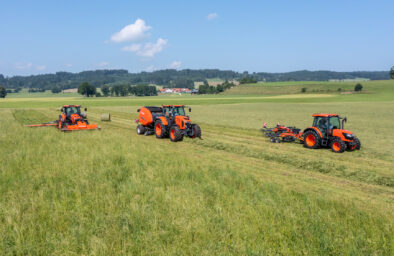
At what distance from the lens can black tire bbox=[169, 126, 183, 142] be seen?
52.3ft

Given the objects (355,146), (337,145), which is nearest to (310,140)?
(337,145)

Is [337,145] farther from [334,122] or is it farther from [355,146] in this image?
[334,122]

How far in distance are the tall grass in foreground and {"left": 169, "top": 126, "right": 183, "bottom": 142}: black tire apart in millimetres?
6240

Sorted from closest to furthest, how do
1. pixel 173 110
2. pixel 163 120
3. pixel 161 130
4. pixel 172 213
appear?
pixel 172 213, pixel 161 130, pixel 163 120, pixel 173 110

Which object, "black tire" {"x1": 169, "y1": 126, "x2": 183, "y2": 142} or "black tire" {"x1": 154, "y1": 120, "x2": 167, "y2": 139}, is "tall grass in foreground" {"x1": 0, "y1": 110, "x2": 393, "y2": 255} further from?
"black tire" {"x1": 154, "y1": 120, "x2": 167, "y2": 139}

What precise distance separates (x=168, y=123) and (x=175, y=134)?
4.44 ft

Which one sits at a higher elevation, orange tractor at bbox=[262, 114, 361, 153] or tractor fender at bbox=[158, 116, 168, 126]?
tractor fender at bbox=[158, 116, 168, 126]

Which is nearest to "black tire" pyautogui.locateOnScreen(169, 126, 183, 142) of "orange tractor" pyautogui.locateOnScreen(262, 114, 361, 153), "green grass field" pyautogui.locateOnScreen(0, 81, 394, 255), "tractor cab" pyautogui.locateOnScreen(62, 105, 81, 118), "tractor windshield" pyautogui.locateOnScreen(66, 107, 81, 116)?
"green grass field" pyautogui.locateOnScreen(0, 81, 394, 255)

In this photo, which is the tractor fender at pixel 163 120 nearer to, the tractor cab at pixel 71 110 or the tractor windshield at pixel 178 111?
the tractor windshield at pixel 178 111

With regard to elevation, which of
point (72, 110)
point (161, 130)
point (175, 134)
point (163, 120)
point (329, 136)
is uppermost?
point (72, 110)

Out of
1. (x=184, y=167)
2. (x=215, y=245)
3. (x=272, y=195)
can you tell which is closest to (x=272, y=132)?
A: (x=184, y=167)

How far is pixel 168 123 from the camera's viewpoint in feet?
55.9

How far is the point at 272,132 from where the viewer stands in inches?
711

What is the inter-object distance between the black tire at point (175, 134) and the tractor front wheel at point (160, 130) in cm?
70
